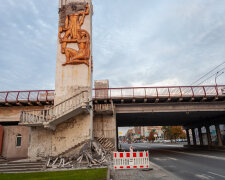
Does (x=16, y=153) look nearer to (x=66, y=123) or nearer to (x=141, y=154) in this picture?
(x=66, y=123)

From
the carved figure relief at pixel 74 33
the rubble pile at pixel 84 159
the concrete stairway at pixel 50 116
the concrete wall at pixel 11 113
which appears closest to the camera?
the rubble pile at pixel 84 159

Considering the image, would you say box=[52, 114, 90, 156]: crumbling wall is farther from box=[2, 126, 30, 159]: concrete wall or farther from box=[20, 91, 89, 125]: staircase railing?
box=[2, 126, 30, 159]: concrete wall

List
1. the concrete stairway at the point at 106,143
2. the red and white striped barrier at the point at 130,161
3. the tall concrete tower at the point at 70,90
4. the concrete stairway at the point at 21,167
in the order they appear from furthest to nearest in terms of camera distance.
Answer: the concrete stairway at the point at 106,143, the tall concrete tower at the point at 70,90, the concrete stairway at the point at 21,167, the red and white striped barrier at the point at 130,161

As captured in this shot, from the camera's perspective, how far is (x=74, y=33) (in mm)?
20781

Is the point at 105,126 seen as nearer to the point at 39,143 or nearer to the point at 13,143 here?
the point at 39,143

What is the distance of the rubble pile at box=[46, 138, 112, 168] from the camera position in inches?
491

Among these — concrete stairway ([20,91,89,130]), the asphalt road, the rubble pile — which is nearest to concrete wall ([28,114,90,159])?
concrete stairway ([20,91,89,130])

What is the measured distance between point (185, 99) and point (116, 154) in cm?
1488

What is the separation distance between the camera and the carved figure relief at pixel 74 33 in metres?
20.0

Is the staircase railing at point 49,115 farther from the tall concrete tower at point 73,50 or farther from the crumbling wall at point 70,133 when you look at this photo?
the crumbling wall at point 70,133

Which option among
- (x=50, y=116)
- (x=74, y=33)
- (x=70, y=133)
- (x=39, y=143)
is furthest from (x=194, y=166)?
(x=74, y=33)

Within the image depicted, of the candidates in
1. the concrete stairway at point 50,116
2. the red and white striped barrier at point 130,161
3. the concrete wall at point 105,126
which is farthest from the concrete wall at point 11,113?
the red and white striped barrier at point 130,161

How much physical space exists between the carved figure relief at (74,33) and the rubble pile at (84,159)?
989cm

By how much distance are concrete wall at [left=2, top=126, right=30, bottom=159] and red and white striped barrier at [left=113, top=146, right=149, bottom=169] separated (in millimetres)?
14181
